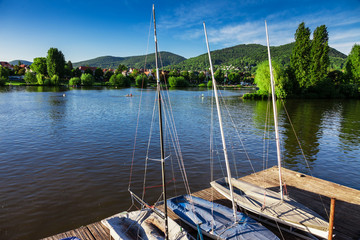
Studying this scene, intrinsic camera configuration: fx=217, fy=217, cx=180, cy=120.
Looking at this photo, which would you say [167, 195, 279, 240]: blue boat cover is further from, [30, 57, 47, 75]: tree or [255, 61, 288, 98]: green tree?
[30, 57, 47, 75]: tree

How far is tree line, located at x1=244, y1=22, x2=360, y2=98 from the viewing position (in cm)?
8038

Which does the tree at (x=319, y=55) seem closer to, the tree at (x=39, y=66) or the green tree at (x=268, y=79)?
the green tree at (x=268, y=79)

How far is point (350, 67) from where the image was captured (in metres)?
92.9

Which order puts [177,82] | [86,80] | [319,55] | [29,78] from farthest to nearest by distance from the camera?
[177,82]
[86,80]
[29,78]
[319,55]

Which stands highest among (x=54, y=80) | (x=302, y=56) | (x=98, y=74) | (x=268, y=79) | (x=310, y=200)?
(x=98, y=74)

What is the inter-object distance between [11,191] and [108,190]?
7203 mm

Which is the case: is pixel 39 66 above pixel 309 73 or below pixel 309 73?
above

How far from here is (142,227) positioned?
10266 millimetres

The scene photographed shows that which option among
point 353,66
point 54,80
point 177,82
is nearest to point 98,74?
point 54,80

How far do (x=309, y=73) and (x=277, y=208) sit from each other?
8822 cm

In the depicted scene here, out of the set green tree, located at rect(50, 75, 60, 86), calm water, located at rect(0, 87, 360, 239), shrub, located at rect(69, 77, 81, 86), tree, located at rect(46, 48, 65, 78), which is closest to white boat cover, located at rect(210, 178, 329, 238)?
calm water, located at rect(0, 87, 360, 239)

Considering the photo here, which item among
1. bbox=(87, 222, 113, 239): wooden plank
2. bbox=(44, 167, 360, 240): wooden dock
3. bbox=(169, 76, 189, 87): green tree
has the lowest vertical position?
bbox=(44, 167, 360, 240): wooden dock

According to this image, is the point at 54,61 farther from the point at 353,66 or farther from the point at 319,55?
the point at 353,66

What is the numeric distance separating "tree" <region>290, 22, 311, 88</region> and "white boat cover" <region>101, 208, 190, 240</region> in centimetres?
9079
